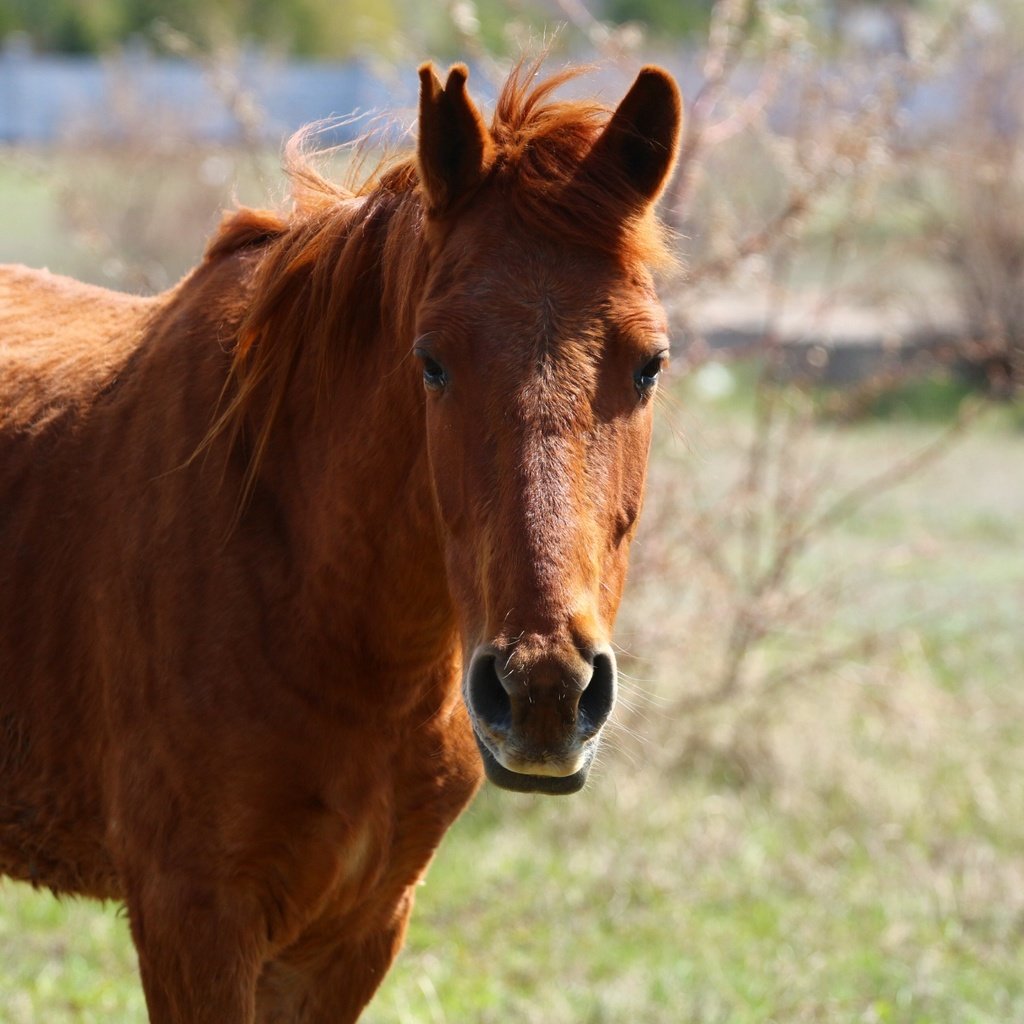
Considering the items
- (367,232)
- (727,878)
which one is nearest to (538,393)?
(367,232)

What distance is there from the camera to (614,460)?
7.57 feet

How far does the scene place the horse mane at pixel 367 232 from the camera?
7.91ft

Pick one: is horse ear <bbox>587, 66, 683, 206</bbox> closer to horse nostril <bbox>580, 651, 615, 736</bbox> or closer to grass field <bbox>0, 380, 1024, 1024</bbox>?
grass field <bbox>0, 380, 1024, 1024</bbox>

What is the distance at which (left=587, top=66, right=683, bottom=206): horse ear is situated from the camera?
2.46 m

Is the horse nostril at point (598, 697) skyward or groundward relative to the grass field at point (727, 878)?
skyward

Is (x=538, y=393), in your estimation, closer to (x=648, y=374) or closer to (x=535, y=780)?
(x=648, y=374)

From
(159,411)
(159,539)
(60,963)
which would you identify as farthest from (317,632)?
(60,963)

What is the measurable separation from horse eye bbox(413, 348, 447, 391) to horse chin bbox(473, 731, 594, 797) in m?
0.58

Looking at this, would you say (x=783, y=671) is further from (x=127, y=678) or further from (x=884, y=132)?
(x=127, y=678)

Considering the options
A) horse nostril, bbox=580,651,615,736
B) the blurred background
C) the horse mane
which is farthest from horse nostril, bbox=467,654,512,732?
the horse mane

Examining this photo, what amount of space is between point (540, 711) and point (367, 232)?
3.61 feet

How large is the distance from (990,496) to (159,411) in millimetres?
9118

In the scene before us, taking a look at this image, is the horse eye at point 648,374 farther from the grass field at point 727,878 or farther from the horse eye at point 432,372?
the grass field at point 727,878

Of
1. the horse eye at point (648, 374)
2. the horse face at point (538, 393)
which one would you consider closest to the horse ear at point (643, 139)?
the horse face at point (538, 393)
